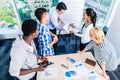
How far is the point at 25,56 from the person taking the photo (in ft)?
4.85

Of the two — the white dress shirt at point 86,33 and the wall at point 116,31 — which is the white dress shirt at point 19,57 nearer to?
the white dress shirt at point 86,33

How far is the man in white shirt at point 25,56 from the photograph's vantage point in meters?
1.38

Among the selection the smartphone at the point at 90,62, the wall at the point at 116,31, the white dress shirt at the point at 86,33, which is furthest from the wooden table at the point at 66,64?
the wall at the point at 116,31

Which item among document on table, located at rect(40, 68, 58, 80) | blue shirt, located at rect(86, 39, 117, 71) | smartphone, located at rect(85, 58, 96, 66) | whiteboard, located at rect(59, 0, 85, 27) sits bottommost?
document on table, located at rect(40, 68, 58, 80)

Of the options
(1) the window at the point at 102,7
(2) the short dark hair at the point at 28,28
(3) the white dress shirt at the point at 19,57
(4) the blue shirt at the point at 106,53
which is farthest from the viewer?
(1) the window at the point at 102,7

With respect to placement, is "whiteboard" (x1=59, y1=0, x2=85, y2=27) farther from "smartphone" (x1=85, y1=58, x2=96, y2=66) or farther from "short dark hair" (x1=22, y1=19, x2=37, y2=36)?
"short dark hair" (x1=22, y1=19, x2=37, y2=36)

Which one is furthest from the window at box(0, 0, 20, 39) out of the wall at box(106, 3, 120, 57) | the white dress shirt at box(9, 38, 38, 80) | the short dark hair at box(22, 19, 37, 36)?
the wall at box(106, 3, 120, 57)

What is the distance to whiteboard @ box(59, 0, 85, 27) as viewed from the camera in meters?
3.33

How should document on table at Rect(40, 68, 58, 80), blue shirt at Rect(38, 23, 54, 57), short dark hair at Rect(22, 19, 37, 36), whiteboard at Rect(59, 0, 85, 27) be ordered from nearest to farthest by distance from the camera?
short dark hair at Rect(22, 19, 37, 36) → document on table at Rect(40, 68, 58, 80) → blue shirt at Rect(38, 23, 54, 57) → whiteboard at Rect(59, 0, 85, 27)

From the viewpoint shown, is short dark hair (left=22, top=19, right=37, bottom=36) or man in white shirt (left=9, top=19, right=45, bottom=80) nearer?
man in white shirt (left=9, top=19, right=45, bottom=80)

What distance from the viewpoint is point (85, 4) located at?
3467 millimetres

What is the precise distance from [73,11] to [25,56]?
2.37 m

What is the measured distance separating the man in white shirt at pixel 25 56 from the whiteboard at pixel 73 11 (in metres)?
1.99

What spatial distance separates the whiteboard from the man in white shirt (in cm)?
199
